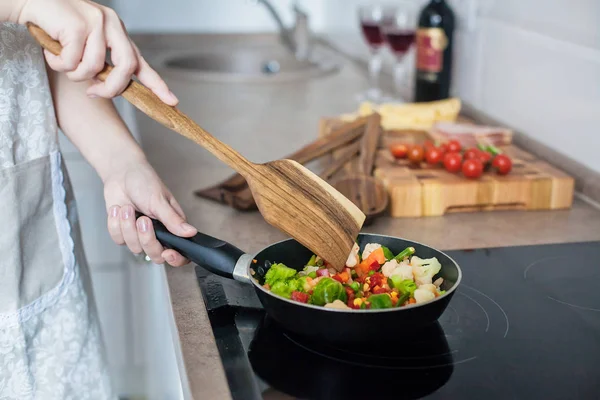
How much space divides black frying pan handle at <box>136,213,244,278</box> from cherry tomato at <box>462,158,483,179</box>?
1.50 feet

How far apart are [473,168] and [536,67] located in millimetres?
371

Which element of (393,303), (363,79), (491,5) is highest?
(491,5)

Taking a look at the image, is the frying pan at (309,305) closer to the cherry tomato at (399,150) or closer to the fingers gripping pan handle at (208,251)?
the fingers gripping pan handle at (208,251)

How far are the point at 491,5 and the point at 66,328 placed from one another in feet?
3.56

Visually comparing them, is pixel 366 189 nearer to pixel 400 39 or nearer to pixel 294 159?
pixel 294 159

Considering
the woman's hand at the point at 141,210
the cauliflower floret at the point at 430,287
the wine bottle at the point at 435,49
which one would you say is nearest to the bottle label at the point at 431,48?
the wine bottle at the point at 435,49

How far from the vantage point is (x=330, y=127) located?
1.44 meters

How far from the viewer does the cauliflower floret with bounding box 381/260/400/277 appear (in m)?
0.79

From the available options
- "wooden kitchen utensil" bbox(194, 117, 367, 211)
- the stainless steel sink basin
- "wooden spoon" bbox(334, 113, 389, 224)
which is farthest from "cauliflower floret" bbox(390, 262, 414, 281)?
the stainless steel sink basin

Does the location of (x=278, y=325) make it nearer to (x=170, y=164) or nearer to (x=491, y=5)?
(x=170, y=164)

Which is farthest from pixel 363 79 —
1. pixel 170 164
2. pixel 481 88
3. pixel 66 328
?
pixel 66 328

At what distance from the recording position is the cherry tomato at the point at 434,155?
121 cm

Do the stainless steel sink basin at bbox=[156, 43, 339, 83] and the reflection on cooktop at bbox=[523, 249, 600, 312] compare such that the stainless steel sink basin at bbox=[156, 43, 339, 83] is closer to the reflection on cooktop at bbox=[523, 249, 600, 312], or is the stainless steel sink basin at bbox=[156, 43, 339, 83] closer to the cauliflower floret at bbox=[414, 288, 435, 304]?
the reflection on cooktop at bbox=[523, 249, 600, 312]

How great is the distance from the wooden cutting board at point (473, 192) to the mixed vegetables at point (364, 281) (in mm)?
304
